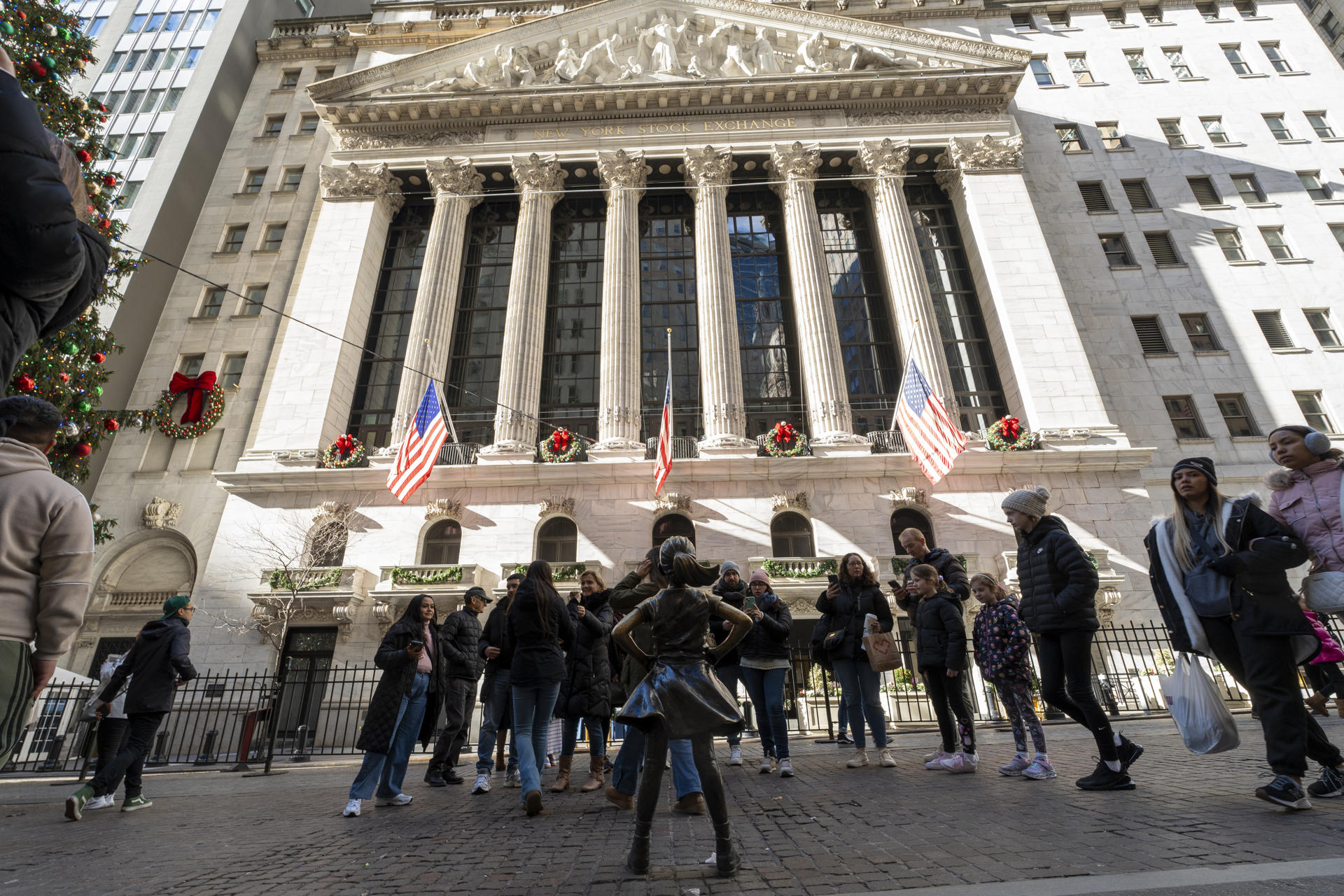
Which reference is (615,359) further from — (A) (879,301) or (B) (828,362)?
(A) (879,301)

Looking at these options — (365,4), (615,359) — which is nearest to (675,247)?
(615,359)

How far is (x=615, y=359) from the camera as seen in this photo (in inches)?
916

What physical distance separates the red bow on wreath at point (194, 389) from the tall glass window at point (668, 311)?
16.5 meters

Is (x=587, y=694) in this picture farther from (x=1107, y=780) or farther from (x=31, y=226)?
(x=31, y=226)

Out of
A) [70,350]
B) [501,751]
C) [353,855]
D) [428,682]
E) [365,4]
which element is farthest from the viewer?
[365,4]

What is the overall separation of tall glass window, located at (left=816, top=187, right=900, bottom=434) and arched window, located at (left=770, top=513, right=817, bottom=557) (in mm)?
4893

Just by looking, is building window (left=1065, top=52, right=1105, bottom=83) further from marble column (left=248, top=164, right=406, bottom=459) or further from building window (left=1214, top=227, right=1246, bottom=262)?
marble column (left=248, top=164, right=406, bottom=459)

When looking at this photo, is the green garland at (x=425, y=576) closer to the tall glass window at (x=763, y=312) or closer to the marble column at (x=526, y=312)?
the marble column at (x=526, y=312)

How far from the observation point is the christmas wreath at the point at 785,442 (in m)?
21.1

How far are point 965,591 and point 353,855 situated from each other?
21.2ft

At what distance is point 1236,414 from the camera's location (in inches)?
938

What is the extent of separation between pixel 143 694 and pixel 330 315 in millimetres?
19516

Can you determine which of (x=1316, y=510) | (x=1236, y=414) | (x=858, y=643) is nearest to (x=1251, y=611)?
(x=1316, y=510)

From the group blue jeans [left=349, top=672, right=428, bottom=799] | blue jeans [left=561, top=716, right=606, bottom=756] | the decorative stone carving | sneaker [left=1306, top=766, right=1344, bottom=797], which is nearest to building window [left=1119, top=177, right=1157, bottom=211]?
sneaker [left=1306, top=766, right=1344, bottom=797]
